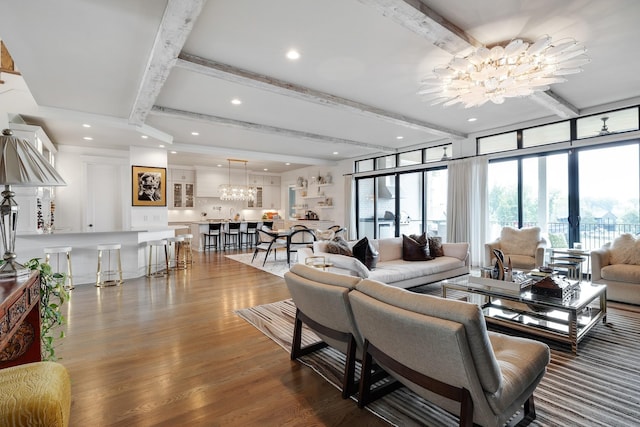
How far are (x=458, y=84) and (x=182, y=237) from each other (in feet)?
19.0

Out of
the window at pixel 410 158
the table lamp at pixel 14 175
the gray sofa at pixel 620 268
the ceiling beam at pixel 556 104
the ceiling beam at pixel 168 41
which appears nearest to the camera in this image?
the table lamp at pixel 14 175

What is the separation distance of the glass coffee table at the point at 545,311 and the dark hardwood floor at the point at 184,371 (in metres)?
1.93

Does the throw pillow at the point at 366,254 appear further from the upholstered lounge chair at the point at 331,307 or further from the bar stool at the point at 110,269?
the bar stool at the point at 110,269

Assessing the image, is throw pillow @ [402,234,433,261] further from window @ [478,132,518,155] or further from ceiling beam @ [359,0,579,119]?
window @ [478,132,518,155]

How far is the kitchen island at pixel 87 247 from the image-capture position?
4.77 meters

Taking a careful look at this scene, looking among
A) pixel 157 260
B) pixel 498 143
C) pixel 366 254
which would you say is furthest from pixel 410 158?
pixel 157 260

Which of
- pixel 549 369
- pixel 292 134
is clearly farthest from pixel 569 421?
pixel 292 134

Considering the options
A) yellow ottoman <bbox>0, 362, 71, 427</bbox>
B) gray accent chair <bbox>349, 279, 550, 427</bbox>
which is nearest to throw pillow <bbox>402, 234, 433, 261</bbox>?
gray accent chair <bbox>349, 279, 550, 427</bbox>

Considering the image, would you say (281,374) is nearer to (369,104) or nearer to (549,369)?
(549,369)

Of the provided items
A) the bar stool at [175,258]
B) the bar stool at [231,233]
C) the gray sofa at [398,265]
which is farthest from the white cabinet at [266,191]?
the gray sofa at [398,265]

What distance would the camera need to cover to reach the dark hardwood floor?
1.88m

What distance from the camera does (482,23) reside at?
9.05ft

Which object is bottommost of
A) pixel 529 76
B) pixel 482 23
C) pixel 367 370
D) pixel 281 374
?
pixel 281 374

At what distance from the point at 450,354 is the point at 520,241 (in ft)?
16.5
